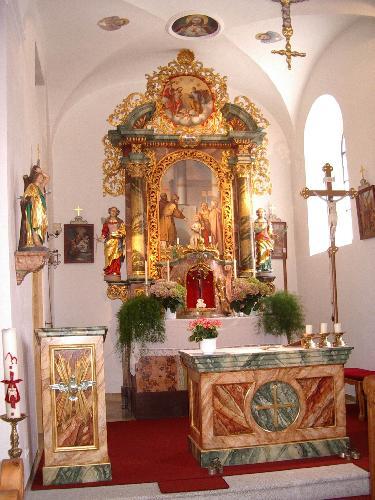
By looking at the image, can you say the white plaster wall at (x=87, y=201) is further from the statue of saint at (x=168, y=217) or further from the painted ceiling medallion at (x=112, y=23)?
the painted ceiling medallion at (x=112, y=23)

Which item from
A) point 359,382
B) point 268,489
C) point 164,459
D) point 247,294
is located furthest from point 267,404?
point 247,294

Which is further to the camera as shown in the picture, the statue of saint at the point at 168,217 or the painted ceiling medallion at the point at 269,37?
the statue of saint at the point at 168,217

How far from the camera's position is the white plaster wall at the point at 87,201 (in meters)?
10.3

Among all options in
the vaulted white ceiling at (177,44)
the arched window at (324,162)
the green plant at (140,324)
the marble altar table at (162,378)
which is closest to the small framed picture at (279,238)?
the arched window at (324,162)

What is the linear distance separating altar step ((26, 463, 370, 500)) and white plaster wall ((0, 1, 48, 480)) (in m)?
0.67

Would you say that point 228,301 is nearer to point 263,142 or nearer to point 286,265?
point 286,265

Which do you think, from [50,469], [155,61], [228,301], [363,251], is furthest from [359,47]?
[50,469]

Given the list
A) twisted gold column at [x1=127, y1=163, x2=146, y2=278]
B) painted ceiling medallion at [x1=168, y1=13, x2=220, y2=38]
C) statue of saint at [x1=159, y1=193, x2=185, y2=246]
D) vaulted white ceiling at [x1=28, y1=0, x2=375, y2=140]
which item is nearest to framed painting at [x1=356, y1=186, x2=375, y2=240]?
vaulted white ceiling at [x1=28, y1=0, x2=375, y2=140]

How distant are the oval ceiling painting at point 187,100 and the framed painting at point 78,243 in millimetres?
2406

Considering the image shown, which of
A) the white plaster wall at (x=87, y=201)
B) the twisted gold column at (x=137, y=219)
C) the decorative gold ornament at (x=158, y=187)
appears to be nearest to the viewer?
the twisted gold column at (x=137, y=219)

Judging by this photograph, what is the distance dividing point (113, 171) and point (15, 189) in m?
4.96

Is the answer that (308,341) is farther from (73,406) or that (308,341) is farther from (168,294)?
(168,294)

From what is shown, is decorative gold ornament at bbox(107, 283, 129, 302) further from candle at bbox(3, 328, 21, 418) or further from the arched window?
candle at bbox(3, 328, 21, 418)

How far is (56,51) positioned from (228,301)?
458 cm
